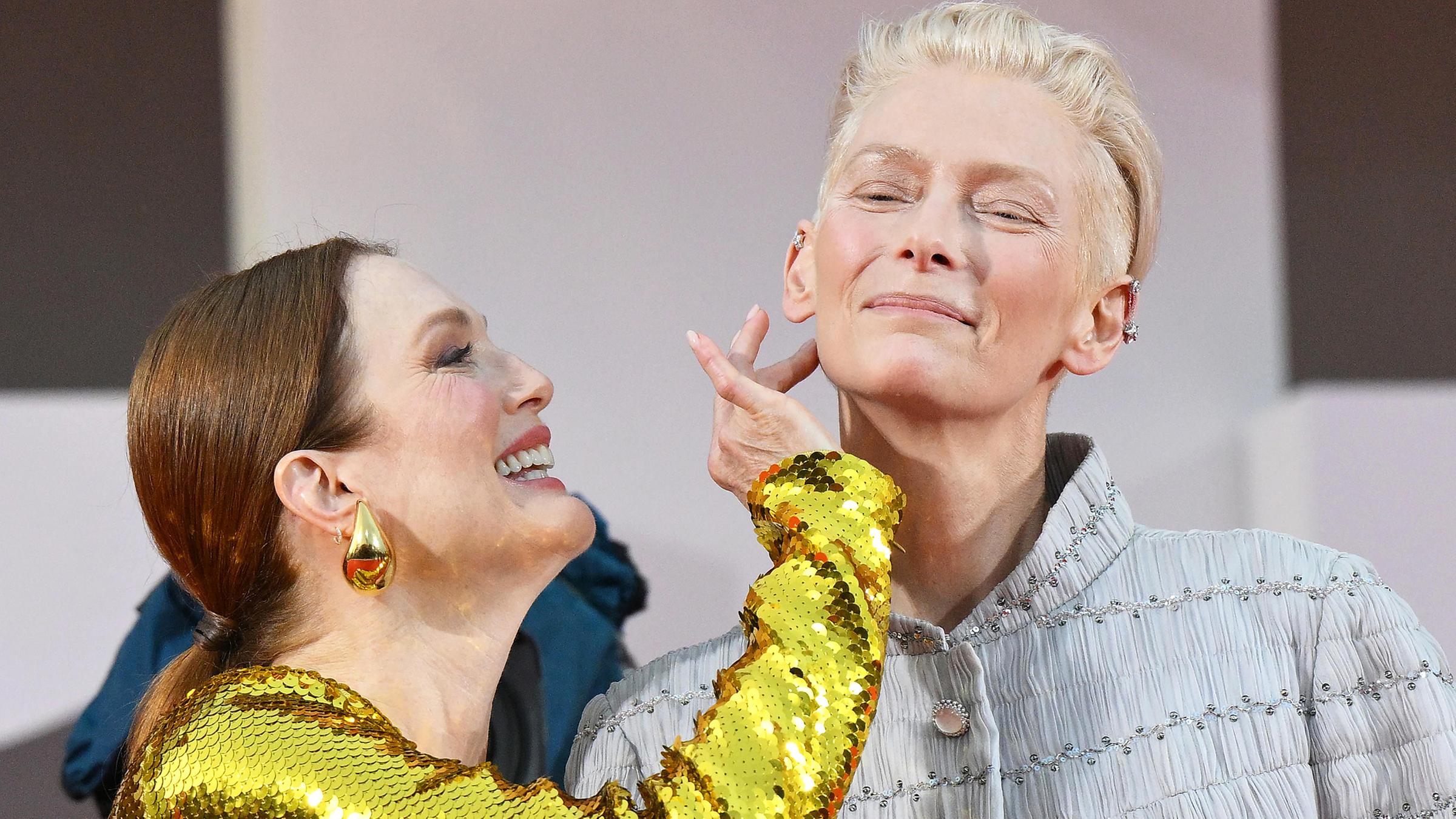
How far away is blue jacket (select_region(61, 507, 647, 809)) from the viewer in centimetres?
239

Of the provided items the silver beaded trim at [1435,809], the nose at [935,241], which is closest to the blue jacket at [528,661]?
the nose at [935,241]

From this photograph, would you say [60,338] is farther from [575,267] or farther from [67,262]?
[575,267]

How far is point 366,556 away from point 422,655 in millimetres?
115

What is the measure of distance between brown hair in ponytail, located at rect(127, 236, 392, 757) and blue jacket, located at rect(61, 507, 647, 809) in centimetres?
104

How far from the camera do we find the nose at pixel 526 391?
4.71ft

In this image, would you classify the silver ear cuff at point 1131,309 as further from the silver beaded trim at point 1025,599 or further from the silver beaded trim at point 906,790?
the silver beaded trim at point 906,790

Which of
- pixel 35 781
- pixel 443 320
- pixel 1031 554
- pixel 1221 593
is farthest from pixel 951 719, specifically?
pixel 35 781

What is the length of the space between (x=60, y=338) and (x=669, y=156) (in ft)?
3.89

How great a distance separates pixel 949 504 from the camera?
4.87 feet

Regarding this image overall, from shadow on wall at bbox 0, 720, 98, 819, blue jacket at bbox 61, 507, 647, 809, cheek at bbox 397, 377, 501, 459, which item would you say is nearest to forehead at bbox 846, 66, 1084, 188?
cheek at bbox 397, 377, 501, 459

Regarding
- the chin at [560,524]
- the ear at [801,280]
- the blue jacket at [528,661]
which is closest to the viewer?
the chin at [560,524]

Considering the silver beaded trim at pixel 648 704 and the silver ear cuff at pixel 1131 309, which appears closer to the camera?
the silver beaded trim at pixel 648 704

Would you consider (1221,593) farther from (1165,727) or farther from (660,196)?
(660,196)

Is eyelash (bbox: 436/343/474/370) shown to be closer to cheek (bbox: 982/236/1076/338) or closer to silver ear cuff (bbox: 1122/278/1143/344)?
cheek (bbox: 982/236/1076/338)
